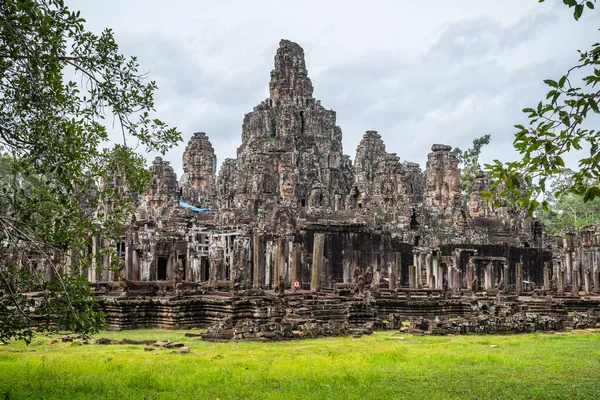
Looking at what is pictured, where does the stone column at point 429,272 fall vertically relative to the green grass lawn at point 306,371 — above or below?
above

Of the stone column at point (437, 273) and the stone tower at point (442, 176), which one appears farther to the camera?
the stone tower at point (442, 176)

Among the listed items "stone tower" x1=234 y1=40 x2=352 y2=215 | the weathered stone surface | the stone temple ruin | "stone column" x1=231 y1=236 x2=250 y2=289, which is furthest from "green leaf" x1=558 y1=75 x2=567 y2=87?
the weathered stone surface

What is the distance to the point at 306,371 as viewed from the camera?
38.1ft

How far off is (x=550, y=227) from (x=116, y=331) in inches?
2365

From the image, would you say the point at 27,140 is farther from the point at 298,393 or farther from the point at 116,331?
the point at 116,331

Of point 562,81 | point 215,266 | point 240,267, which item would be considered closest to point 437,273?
point 215,266

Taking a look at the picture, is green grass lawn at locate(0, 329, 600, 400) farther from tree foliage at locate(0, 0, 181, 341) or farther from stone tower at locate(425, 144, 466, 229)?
stone tower at locate(425, 144, 466, 229)

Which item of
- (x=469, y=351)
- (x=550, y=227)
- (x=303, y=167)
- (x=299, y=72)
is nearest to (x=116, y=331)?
(x=469, y=351)

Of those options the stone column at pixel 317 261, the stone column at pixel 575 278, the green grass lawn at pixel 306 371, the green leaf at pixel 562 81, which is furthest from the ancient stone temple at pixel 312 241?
the green leaf at pixel 562 81

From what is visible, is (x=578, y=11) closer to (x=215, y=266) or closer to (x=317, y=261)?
(x=317, y=261)

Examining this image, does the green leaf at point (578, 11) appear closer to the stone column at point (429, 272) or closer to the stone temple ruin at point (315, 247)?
the stone temple ruin at point (315, 247)

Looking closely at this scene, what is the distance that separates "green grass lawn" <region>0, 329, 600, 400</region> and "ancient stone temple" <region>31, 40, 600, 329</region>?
1.96 meters

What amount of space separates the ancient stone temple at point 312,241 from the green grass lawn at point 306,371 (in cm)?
196

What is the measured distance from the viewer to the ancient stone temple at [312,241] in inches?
877
